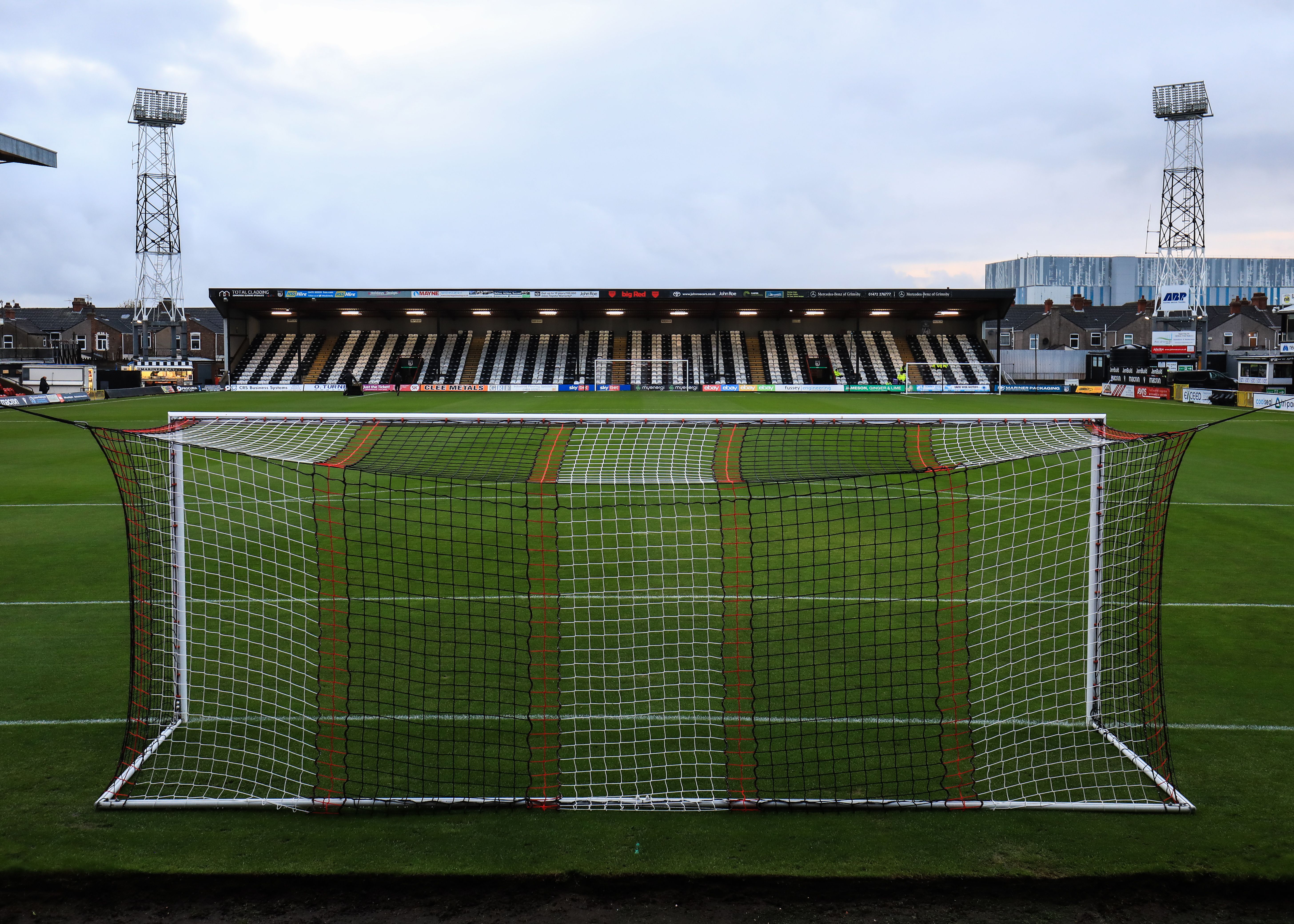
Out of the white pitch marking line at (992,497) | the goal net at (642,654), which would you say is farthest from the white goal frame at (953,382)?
the goal net at (642,654)

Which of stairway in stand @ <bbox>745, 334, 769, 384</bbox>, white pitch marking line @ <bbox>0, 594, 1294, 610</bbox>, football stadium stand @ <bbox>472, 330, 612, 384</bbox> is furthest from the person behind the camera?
stairway in stand @ <bbox>745, 334, 769, 384</bbox>

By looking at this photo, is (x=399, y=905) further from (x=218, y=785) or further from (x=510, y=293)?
(x=510, y=293)

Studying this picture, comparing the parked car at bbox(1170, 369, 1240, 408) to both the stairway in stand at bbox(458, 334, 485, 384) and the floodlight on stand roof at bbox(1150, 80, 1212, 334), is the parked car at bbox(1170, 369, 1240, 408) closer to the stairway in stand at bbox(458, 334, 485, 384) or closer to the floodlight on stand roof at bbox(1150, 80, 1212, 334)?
the floodlight on stand roof at bbox(1150, 80, 1212, 334)

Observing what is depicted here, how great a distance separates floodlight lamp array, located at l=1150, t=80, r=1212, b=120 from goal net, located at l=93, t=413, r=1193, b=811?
52457 millimetres

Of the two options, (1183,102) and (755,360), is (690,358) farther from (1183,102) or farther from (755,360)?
(1183,102)

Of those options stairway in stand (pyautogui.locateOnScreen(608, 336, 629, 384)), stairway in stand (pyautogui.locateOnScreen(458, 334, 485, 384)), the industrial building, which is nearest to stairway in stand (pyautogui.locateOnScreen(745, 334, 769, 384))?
stairway in stand (pyautogui.locateOnScreen(608, 336, 629, 384))

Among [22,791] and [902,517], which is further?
[902,517]

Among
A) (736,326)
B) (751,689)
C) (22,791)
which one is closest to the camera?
(22,791)

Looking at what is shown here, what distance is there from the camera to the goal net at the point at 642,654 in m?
4.98

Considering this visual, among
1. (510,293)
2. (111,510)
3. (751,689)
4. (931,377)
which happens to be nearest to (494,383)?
(510,293)

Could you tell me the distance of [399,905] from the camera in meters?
3.92

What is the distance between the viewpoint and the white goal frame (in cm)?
5359

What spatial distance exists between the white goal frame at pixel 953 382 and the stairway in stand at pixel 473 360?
27.9m

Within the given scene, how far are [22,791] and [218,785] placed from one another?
3.22 feet
